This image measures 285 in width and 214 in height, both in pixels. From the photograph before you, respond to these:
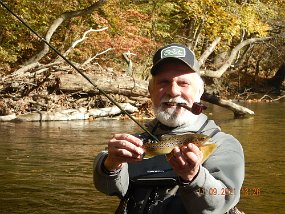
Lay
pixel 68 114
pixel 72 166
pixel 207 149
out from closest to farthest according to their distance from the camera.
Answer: pixel 207 149 → pixel 72 166 → pixel 68 114

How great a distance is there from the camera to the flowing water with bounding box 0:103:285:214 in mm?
7480

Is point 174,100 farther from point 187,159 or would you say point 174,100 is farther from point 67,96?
point 67,96

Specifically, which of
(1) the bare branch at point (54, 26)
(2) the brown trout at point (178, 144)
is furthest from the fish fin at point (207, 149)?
(1) the bare branch at point (54, 26)

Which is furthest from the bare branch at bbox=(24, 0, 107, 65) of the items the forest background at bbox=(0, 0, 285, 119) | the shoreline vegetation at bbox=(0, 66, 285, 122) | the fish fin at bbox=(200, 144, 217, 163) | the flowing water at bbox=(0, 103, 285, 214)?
the fish fin at bbox=(200, 144, 217, 163)

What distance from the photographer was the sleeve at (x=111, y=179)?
3046 millimetres

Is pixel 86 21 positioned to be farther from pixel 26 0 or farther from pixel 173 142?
pixel 173 142

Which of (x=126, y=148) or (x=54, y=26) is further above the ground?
(x=126, y=148)

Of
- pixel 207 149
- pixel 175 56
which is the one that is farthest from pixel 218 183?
pixel 175 56

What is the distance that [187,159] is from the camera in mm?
2523

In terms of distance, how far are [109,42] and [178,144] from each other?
20.5 m

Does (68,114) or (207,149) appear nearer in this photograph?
(207,149)

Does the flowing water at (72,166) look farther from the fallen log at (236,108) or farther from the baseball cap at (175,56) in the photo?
the baseball cap at (175,56)

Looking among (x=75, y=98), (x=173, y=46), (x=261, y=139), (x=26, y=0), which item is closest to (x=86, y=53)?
(x=26, y=0)

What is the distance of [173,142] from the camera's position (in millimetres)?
2695
